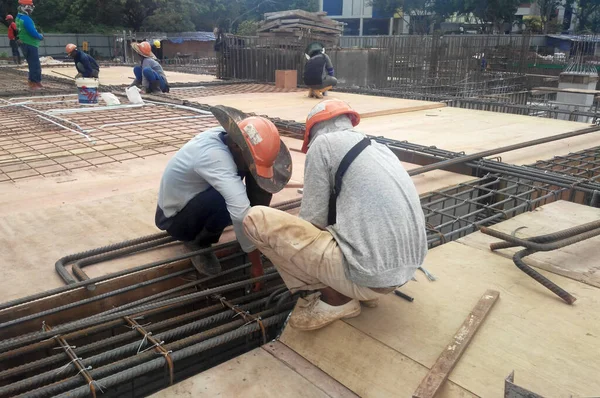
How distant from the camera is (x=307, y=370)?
2.18 m

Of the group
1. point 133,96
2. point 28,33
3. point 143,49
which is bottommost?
point 133,96

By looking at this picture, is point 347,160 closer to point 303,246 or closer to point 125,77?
point 303,246

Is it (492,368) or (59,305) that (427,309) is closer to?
(492,368)

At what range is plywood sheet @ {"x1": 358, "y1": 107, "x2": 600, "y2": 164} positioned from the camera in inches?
221

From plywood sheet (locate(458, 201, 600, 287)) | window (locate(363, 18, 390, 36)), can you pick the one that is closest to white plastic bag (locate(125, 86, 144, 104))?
plywood sheet (locate(458, 201, 600, 287))

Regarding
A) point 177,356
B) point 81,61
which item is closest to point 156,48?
point 81,61

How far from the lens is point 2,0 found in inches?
1133

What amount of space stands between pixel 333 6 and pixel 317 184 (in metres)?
44.4

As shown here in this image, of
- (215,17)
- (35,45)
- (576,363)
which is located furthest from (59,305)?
(215,17)

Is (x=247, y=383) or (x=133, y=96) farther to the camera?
(x=133, y=96)

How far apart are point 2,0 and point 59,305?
3287cm

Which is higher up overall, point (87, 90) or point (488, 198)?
point (87, 90)

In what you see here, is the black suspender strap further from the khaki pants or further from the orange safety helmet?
the orange safety helmet

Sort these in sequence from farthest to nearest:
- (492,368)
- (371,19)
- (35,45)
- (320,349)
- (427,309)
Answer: (371,19)
(35,45)
(427,309)
(320,349)
(492,368)
